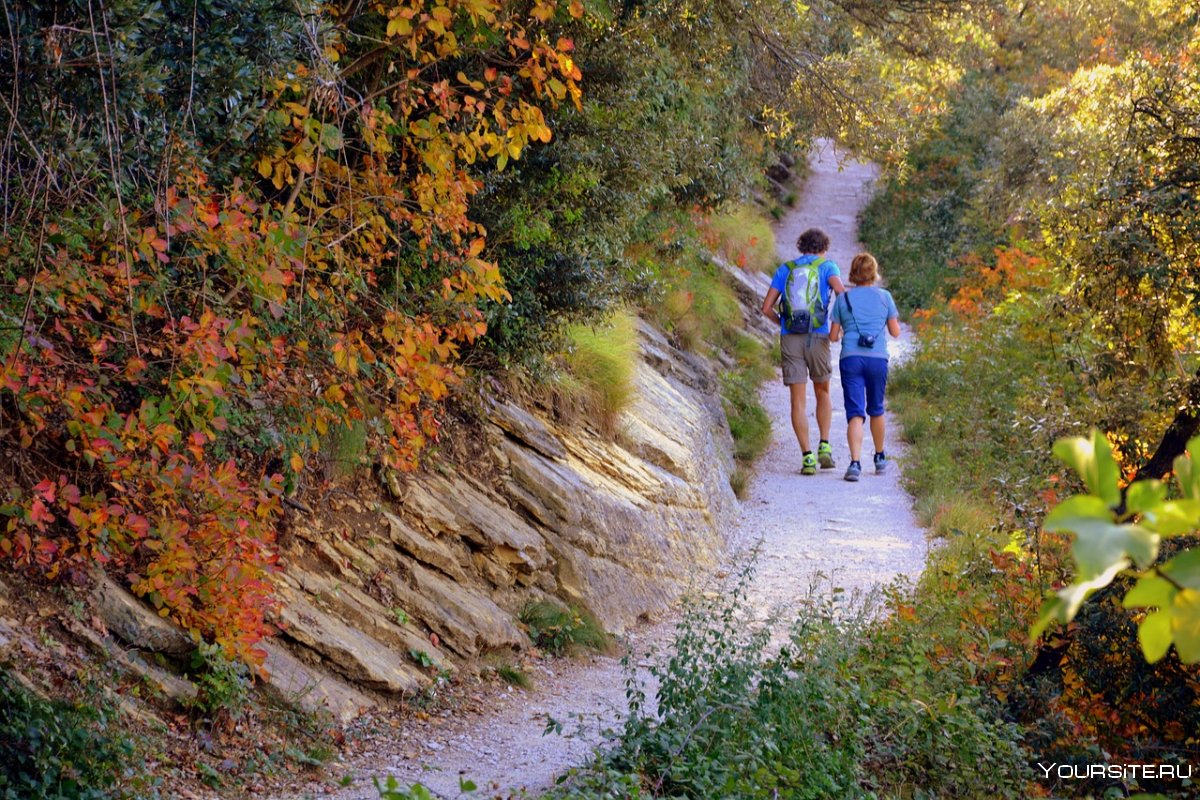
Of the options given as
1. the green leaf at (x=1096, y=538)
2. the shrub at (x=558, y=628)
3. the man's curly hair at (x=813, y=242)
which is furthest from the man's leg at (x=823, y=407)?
the green leaf at (x=1096, y=538)

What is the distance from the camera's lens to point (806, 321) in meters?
11.3

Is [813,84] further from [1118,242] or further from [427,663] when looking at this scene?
[427,663]

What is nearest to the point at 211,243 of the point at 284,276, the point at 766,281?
the point at 284,276

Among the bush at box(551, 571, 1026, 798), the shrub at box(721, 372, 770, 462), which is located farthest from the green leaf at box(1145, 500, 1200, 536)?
the shrub at box(721, 372, 770, 462)

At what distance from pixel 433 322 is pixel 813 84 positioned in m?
6.17

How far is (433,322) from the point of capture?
621cm

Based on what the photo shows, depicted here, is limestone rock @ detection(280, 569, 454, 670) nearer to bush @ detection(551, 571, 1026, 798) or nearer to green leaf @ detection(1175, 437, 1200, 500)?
bush @ detection(551, 571, 1026, 798)

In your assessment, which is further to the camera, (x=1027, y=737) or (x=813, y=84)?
(x=813, y=84)

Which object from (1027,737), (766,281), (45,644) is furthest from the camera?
(766,281)

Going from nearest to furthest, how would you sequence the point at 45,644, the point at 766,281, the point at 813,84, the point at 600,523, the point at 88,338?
the point at 45,644
the point at 88,338
the point at 600,523
the point at 813,84
the point at 766,281

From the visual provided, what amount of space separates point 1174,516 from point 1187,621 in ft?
0.44

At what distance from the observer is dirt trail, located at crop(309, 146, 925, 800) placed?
4.77 m

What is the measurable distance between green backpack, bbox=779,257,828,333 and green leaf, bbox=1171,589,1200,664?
10079mm

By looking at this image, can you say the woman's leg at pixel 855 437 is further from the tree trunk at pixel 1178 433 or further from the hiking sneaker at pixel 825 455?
the tree trunk at pixel 1178 433
